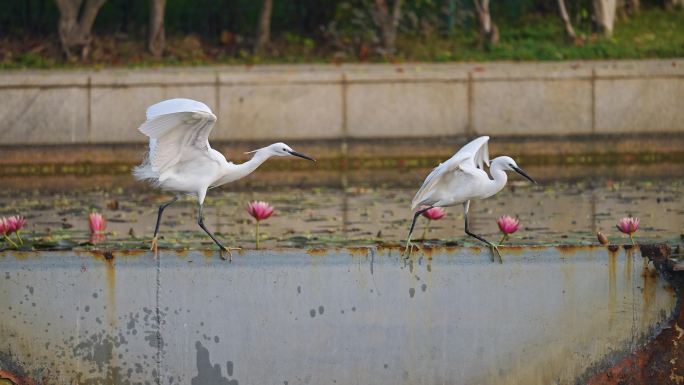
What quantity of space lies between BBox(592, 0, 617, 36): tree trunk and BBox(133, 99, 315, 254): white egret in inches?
462

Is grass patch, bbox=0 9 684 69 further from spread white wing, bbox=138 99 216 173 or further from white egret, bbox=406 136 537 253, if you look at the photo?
white egret, bbox=406 136 537 253

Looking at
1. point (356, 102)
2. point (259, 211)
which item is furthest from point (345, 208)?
point (259, 211)

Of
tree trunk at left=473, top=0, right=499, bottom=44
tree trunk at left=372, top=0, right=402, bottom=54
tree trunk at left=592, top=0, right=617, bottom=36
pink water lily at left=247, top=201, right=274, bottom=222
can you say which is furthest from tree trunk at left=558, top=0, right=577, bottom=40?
pink water lily at left=247, top=201, right=274, bottom=222

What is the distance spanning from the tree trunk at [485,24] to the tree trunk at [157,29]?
4054mm

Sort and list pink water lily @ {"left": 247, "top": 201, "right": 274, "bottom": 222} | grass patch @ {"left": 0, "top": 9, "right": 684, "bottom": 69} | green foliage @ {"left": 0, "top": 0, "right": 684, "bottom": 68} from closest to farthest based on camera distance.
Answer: pink water lily @ {"left": 247, "top": 201, "right": 274, "bottom": 222} < grass patch @ {"left": 0, "top": 9, "right": 684, "bottom": 69} < green foliage @ {"left": 0, "top": 0, "right": 684, "bottom": 68}

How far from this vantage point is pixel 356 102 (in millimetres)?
17203

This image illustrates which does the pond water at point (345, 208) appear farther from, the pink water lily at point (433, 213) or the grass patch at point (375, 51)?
the grass patch at point (375, 51)

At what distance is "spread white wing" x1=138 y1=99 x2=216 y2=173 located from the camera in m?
8.48

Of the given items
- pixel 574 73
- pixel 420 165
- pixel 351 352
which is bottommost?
pixel 351 352

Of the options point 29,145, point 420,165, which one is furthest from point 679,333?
point 29,145

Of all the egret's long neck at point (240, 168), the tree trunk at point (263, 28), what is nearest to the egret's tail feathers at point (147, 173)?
the egret's long neck at point (240, 168)

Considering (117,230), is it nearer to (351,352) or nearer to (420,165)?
(351,352)

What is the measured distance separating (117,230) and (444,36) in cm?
945

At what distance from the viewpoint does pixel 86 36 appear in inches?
770
